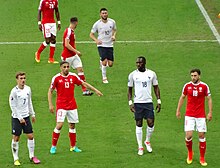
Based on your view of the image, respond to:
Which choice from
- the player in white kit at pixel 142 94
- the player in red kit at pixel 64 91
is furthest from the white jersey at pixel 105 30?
the player in red kit at pixel 64 91

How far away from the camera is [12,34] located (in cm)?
3155

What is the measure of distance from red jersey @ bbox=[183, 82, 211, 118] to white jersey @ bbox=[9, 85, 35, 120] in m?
3.96

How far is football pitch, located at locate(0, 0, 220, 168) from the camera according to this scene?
20078 mm

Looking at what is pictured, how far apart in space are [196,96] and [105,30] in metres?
6.94

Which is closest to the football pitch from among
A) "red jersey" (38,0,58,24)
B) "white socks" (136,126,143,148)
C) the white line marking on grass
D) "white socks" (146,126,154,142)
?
the white line marking on grass

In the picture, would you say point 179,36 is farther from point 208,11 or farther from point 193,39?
point 208,11

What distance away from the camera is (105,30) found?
83.1 ft

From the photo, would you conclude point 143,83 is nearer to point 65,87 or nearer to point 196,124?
point 196,124

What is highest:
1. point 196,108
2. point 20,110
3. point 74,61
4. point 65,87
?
point 74,61

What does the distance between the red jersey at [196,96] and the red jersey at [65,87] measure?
9.32ft

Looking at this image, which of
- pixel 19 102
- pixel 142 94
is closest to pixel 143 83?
pixel 142 94

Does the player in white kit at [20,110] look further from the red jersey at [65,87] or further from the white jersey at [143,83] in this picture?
the white jersey at [143,83]

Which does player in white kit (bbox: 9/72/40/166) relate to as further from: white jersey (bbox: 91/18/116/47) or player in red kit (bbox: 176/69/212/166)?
white jersey (bbox: 91/18/116/47)

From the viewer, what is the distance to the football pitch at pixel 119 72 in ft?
65.9
